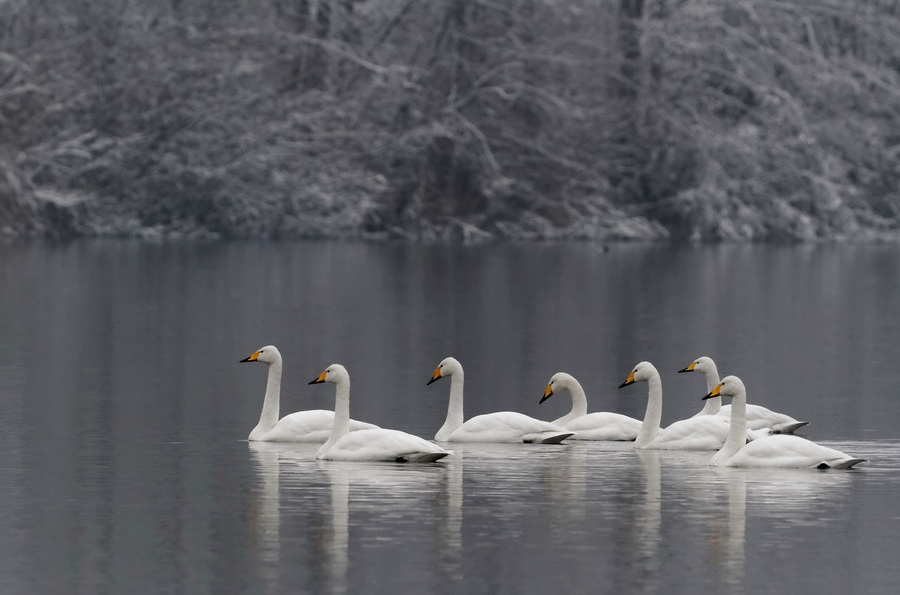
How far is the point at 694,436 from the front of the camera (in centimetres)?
1608

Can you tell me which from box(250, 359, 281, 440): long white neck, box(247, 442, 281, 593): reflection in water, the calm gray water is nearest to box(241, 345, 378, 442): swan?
box(250, 359, 281, 440): long white neck

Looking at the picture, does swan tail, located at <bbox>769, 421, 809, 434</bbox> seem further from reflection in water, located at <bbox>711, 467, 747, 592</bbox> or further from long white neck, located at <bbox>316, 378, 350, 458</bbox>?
long white neck, located at <bbox>316, 378, 350, 458</bbox>

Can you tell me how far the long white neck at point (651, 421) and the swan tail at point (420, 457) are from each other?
2.03 m

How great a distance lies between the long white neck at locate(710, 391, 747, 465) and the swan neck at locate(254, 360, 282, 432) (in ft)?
12.5

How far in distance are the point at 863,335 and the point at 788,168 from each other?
3000 cm

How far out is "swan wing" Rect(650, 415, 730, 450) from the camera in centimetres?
1602

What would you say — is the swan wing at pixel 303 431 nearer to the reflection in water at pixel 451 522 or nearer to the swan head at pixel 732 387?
the reflection in water at pixel 451 522

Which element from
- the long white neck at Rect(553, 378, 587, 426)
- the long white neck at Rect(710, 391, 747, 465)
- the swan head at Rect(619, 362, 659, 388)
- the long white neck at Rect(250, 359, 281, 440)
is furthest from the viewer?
the long white neck at Rect(553, 378, 587, 426)

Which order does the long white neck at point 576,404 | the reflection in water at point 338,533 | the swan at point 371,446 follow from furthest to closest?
the long white neck at point 576,404 < the swan at point 371,446 < the reflection in water at point 338,533

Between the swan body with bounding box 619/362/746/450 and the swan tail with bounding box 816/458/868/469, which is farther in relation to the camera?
the swan body with bounding box 619/362/746/450

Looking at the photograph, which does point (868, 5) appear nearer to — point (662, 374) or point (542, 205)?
point (542, 205)

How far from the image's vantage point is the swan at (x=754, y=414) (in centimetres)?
1712

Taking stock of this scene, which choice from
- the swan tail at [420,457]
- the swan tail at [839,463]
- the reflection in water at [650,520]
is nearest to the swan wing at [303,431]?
the swan tail at [420,457]

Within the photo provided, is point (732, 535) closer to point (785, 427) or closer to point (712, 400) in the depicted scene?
point (712, 400)
